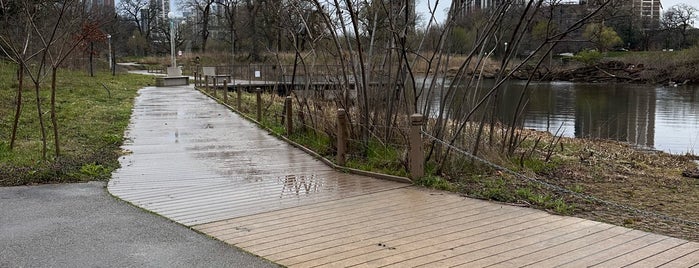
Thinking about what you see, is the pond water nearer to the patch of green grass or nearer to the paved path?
the patch of green grass

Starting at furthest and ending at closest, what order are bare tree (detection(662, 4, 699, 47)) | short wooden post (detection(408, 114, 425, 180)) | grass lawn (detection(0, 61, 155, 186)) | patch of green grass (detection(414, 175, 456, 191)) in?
bare tree (detection(662, 4, 699, 47)) < grass lawn (detection(0, 61, 155, 186)) < short wooden post (detection(408, 114, 425, 180)) < patch of green grass (detection(414, 175, 456, 191))

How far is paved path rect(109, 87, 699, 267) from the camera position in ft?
15.3

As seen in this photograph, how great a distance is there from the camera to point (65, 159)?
9016mm

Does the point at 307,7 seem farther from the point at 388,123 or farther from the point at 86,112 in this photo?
the point at 86,112

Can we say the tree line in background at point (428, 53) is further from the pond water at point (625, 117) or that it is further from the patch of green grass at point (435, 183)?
the pond water at point (625, 117)

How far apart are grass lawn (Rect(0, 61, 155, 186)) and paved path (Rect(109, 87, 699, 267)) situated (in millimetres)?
572

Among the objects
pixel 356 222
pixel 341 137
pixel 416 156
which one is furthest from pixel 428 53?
pixel 356 222

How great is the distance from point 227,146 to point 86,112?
7089 mm

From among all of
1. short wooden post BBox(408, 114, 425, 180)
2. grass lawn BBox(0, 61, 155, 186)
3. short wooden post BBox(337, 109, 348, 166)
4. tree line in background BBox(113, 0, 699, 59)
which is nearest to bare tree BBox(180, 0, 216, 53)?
tree line in background BBox(113, 0, 699, 59)

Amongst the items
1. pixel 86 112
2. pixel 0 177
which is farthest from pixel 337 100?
pixel 86 112

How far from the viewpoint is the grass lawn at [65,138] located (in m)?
8.07

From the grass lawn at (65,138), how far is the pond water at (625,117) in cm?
780

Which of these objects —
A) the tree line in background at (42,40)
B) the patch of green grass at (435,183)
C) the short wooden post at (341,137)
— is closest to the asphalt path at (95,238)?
the tree line in background at (42,40)

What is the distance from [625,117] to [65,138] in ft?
75.2
